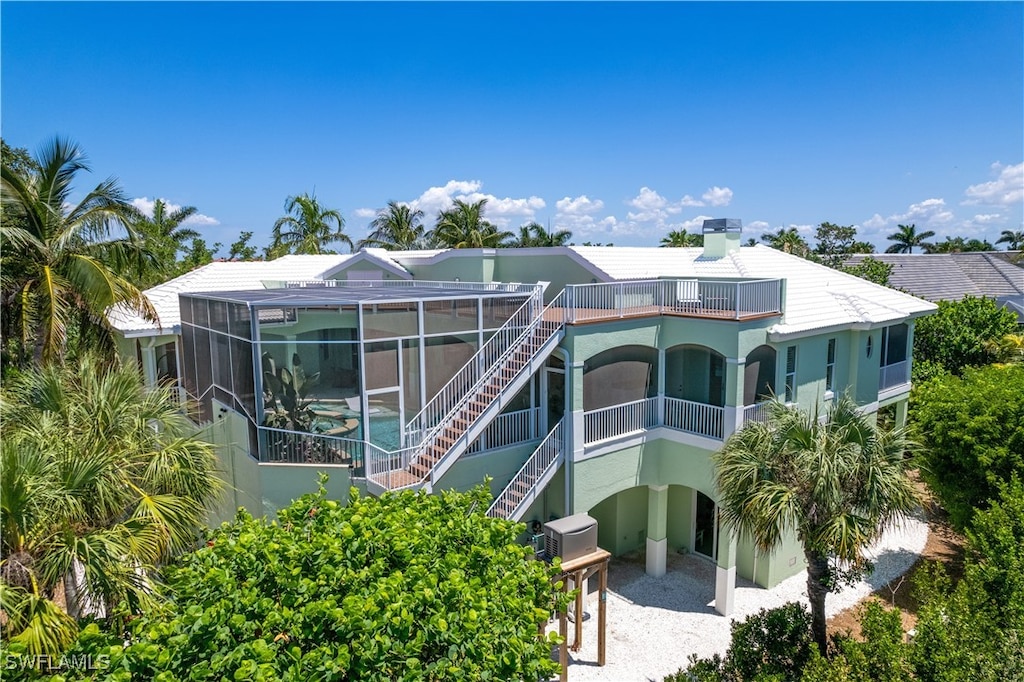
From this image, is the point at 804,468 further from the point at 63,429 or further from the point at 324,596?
the point at 63,429

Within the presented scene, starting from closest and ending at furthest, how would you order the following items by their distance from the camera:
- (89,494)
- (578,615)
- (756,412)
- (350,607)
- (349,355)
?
(350,607)
(89,494)
(349,355)
(578,615)
(756,412)

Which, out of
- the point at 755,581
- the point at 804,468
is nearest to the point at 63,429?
the point at 804,468

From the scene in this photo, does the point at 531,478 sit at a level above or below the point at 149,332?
below

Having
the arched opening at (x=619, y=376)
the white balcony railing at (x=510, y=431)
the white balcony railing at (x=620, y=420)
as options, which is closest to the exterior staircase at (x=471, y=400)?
the white balcony railing at (x=510, y=431)

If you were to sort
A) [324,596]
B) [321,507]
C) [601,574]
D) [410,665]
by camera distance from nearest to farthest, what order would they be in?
[410,665] → [324,596] → [321,507] → [601,574]

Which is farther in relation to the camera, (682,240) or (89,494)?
(682,240)

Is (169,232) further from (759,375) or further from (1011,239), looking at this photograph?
(1011,239)

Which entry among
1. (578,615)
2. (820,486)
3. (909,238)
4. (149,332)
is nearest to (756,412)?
(820,486)
